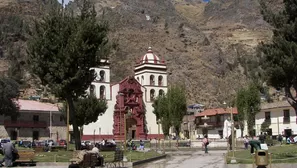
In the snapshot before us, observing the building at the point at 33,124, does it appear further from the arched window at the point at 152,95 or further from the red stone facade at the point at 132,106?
the arched window at the point at 152,95

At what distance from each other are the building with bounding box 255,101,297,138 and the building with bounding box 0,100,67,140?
1294 inches

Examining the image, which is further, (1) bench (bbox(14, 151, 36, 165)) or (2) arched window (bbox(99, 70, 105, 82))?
(2) arched window (bbox(99, 70, 105, 82))

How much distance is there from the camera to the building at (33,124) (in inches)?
2851

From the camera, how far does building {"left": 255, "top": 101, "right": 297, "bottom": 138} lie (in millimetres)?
69375

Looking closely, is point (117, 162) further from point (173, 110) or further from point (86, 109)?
point (173, 110)

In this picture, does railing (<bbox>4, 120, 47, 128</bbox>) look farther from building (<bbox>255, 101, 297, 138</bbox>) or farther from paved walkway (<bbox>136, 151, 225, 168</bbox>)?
paved walkway (<bbox>136, 151, 225, 168</bbox>)

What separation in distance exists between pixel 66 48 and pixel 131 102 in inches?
2324

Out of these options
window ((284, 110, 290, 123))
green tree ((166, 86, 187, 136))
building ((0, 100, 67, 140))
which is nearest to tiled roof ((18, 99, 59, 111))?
building ((0, 100, 67, 140))

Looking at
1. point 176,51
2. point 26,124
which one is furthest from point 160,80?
point 176,51

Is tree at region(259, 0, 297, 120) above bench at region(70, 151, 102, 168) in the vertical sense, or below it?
above

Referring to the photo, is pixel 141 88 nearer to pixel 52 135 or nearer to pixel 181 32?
pixel 52 135

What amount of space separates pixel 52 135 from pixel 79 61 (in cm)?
5349

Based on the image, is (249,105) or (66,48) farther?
(249,105)

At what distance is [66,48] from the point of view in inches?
971
